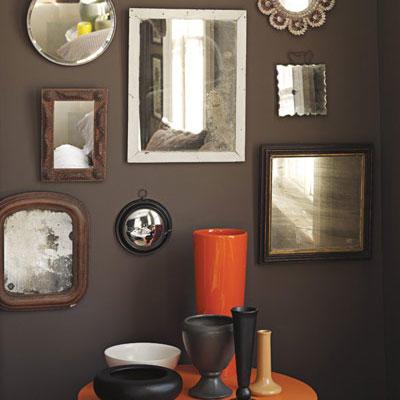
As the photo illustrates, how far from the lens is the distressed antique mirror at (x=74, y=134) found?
3.16m

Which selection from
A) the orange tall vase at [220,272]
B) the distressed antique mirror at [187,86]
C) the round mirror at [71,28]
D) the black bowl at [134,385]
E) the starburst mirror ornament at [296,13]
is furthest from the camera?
the starburst mirror ornament at [296,13]

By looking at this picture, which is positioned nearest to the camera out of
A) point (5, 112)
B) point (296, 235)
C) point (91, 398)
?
point (91, 398)

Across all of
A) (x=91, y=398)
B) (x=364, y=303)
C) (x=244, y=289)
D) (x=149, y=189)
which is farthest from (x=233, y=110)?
(x=91, y=398)

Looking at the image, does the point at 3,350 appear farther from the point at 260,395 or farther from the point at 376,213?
the point at 376,213

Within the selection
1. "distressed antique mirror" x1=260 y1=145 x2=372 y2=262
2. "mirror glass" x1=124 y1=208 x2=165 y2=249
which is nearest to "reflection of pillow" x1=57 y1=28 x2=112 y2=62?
"mirror glass" x1=124 y1=208 x2=165 y2=249

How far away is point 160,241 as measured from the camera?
130 inches

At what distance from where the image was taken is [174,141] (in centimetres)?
328

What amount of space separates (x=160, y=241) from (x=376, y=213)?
3.22 ft

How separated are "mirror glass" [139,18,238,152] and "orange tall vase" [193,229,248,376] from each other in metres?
0.47

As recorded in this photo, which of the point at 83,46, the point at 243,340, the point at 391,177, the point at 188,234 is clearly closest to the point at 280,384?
the point at 243,340

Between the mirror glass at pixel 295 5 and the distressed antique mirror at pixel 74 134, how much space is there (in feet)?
2.82

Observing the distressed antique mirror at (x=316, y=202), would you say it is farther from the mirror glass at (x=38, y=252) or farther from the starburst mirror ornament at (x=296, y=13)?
the mirror glass at (x=38, y=252)

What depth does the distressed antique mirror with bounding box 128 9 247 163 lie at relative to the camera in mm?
3236

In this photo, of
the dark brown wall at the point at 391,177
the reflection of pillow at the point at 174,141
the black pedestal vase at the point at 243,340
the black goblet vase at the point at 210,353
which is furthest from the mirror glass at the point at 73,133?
the dark brown wall at the point at 391,177
